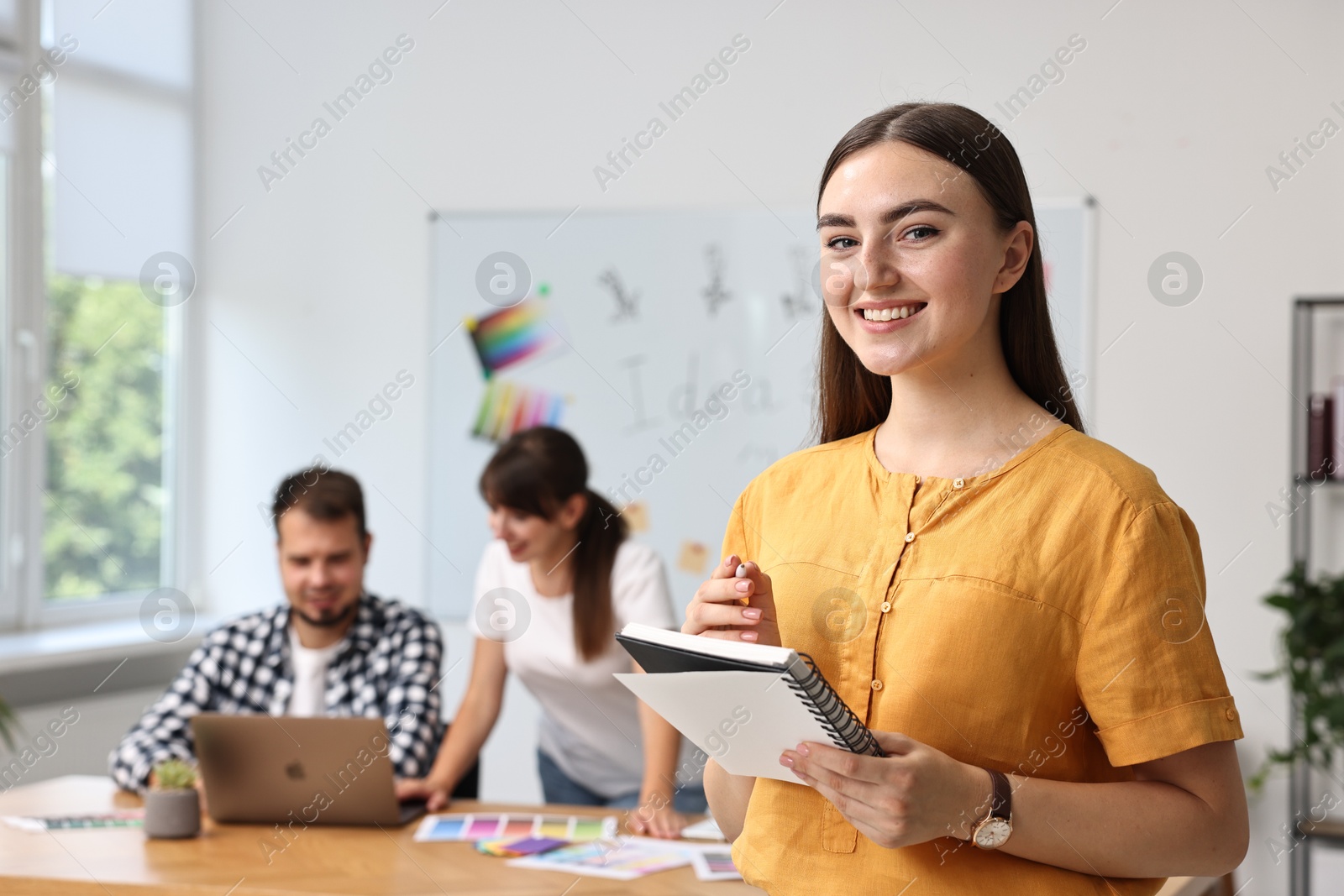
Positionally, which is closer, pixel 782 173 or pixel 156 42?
pixel 782 173

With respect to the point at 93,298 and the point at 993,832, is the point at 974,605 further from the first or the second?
the point at 93,298

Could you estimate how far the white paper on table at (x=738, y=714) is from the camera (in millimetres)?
1067

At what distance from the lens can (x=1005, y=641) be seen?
3.64 ft

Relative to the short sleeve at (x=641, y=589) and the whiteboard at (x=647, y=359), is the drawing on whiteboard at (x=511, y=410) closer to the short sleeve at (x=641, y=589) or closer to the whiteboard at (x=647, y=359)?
the whiteboard at (x=647, y=359)

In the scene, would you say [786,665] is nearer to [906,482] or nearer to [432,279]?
[906,482]

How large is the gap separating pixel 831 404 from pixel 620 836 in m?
1.32

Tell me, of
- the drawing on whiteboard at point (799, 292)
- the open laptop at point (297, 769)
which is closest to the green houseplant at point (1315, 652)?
the drawing on whiteboard at point (799, 292)

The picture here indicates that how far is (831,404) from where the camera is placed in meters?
1.40

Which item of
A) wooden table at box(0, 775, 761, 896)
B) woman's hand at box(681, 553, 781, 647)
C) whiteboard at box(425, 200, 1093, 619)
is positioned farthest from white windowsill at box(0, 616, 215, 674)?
woman's hand at box(681, 553, 781, 647)

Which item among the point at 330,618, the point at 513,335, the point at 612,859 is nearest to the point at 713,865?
the point at 612,859

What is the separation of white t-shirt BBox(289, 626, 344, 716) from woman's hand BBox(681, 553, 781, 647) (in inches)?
74.2

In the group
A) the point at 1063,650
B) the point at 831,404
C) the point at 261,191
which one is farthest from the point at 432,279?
the point at 1063,650

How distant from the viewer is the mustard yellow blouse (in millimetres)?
1089

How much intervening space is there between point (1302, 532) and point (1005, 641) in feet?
9.85
